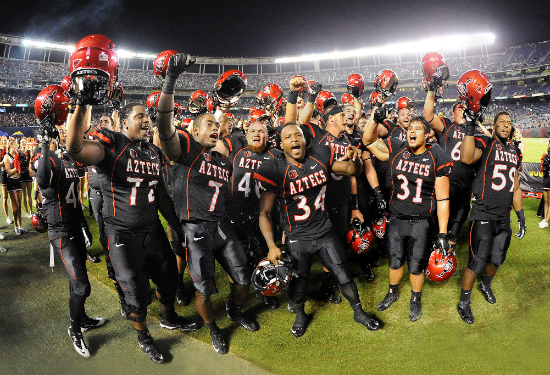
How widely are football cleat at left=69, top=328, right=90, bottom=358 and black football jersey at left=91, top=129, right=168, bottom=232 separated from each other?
144 cm

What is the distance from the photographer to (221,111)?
478 centimetres

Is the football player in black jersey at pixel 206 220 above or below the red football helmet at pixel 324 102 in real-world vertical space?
below

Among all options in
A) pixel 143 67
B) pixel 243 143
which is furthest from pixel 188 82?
pixel 243 143

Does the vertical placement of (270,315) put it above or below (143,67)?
below

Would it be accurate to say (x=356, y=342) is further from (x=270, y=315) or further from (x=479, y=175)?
(x=479, y=175)

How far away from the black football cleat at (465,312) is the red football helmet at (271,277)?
2337 mm

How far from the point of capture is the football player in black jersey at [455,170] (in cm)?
569

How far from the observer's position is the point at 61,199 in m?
4.49

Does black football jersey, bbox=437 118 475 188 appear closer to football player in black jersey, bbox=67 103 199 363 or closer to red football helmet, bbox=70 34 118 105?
football player in black jersey, bbox=67 103 199 363

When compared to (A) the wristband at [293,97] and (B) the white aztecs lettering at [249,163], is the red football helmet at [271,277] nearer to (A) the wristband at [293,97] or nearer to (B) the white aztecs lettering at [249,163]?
(B) the white aztecs lettering at [249,163]

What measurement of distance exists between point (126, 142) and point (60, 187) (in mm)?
1543

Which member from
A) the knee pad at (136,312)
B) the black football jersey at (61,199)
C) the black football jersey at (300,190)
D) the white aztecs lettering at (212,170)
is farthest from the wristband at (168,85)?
the knee pad at (136,312)

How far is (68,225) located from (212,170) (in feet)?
6.41

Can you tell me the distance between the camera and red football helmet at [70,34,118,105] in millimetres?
2531
